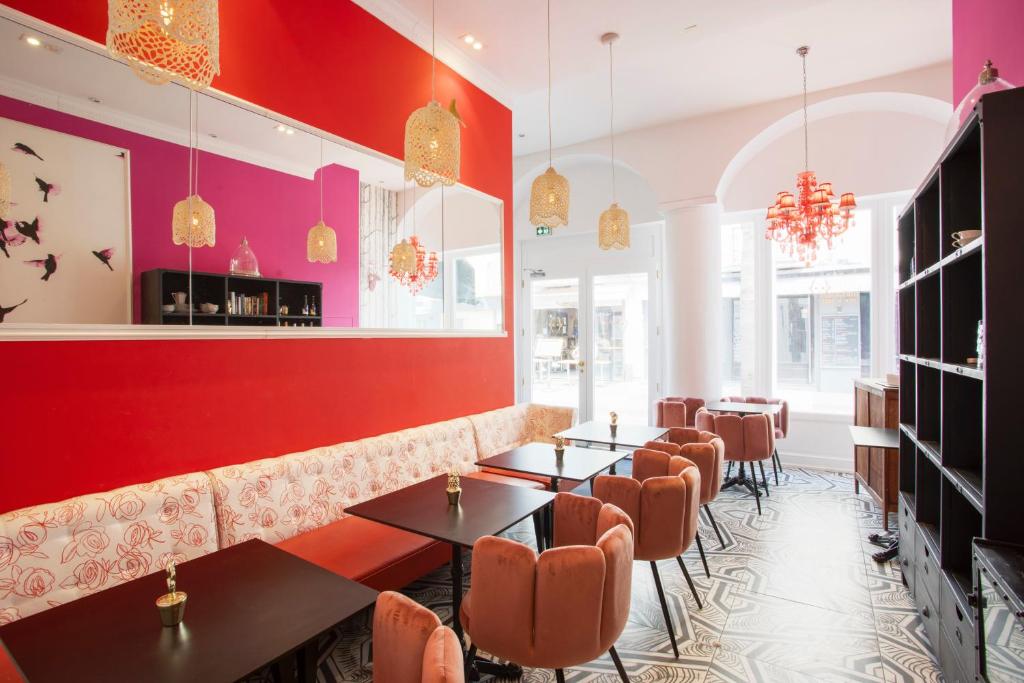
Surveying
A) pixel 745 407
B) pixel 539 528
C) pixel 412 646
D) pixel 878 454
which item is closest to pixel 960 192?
pixel 539 528

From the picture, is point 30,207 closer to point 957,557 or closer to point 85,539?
point 85,539

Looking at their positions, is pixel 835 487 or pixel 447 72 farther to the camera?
pixel 835 487

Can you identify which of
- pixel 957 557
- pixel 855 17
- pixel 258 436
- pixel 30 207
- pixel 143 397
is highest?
pixel 855 17

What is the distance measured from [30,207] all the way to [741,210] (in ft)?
20.7

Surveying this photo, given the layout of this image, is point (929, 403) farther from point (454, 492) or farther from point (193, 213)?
point (193, 213)

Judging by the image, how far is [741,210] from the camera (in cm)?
603

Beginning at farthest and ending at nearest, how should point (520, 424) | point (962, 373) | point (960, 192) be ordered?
point (520, 424), point (960, 192), point (962, 373)

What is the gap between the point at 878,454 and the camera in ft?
13.6

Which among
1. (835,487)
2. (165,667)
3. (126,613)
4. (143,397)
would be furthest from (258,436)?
(835,487)

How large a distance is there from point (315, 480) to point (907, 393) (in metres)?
3.54

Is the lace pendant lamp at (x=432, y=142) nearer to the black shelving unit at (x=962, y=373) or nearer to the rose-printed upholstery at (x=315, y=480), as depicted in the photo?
the rose-printed upholstery at (x=315, y=480)

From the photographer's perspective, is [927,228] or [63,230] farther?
[927,228]

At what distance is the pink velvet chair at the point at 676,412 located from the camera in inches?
207

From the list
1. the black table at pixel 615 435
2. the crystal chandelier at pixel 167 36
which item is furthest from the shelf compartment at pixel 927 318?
the crystal chandelier at pixel 167 36
